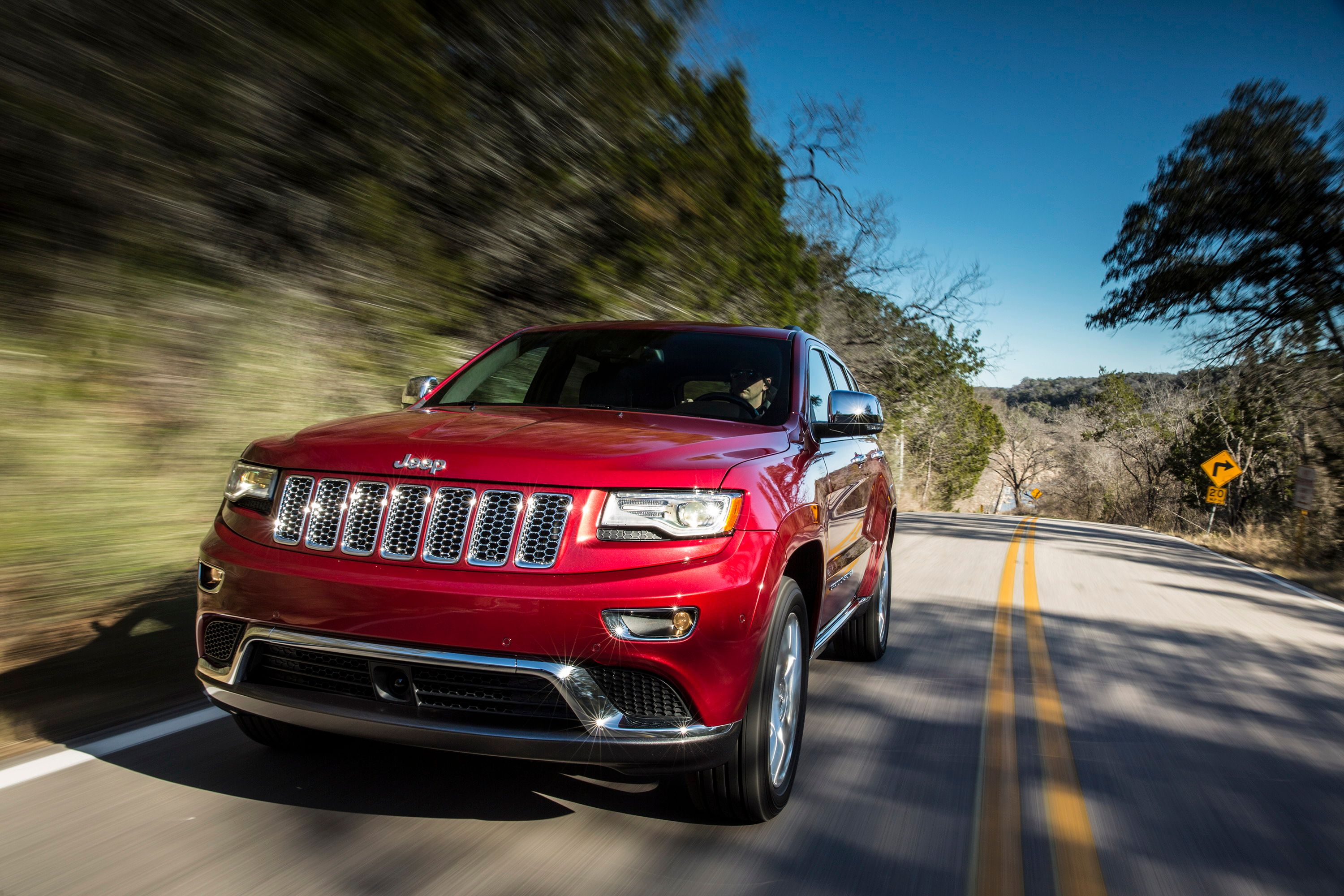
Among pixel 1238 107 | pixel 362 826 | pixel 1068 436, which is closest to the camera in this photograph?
pixel 362 826

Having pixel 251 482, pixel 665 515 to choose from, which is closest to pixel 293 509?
pixel 251 482

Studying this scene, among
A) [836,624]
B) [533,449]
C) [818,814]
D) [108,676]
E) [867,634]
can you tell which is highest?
[533,449]

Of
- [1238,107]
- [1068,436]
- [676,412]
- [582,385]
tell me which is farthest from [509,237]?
[1068,436]

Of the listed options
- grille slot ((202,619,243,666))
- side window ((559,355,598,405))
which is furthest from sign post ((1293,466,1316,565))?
grille slot ((202,619,243,666))

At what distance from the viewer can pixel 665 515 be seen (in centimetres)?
283

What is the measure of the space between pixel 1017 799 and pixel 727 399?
6.50ft

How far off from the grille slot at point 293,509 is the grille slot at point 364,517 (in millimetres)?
175

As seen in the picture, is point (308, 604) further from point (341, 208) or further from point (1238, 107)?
point (1238, 107)

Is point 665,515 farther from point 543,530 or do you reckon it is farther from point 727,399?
point 727,399

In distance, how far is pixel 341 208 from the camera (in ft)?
23.2

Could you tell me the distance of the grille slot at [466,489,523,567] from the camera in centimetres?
276

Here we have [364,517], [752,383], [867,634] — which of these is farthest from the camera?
[867,634]

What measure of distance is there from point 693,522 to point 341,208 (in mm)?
5330

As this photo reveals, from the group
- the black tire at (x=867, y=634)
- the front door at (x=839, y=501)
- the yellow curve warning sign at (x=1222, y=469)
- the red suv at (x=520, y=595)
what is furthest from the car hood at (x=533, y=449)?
the yellow curve warning sign at (x=1222, y=469)
